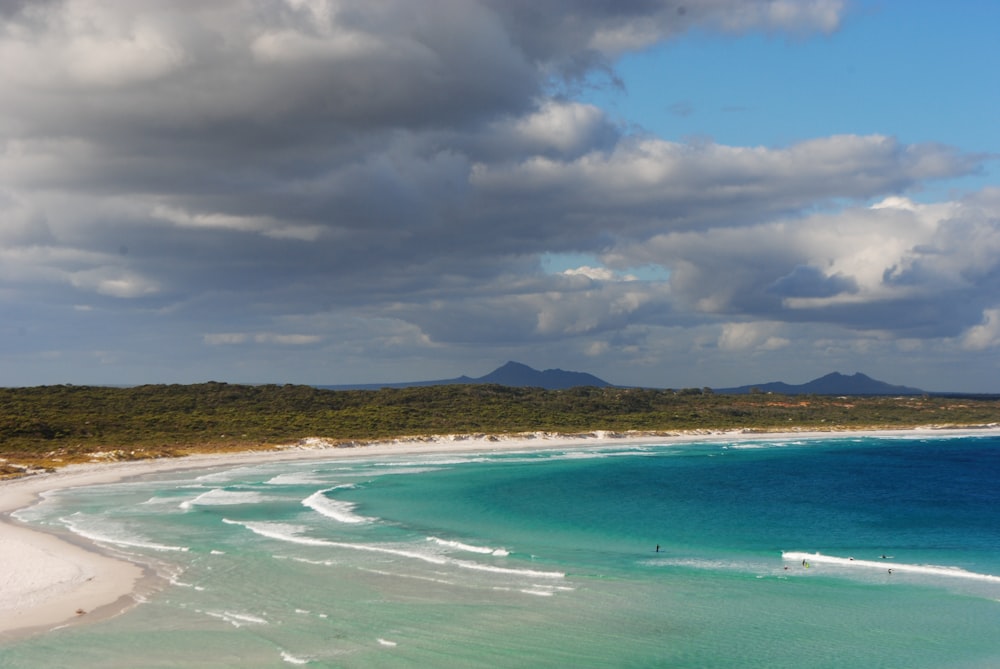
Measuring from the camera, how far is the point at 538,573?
98.6 ft

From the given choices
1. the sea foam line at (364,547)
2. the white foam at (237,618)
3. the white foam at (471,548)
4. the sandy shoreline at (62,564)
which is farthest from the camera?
the white foam at (471,548)

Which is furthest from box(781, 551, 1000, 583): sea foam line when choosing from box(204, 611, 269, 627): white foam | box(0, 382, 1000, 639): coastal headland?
box(0, 382, 1000, 639): coastal headland

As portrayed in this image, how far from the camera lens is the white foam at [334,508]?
43.8 metres

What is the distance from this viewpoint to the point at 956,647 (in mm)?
21422

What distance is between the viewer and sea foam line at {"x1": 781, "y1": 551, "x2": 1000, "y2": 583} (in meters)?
29.9

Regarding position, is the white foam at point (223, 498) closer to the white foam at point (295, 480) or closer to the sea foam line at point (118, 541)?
the white foam at point (295, 480)

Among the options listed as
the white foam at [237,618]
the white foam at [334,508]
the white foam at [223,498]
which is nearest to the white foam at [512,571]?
the white foam at [237,618]

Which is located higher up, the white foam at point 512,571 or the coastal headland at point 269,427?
the coastal headland at point 269,427

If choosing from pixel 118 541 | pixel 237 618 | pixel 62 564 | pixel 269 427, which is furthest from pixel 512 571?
pixel 269 427

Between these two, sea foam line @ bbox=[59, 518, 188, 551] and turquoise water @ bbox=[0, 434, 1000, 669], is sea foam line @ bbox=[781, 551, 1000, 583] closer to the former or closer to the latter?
turquoise water @ bbox=[0, 434, 1000, 669]

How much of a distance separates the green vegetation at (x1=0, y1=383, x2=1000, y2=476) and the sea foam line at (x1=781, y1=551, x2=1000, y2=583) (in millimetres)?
60561

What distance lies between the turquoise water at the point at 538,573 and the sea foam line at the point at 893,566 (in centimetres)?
20

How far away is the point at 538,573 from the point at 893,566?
14917mm

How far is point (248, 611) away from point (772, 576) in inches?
765
